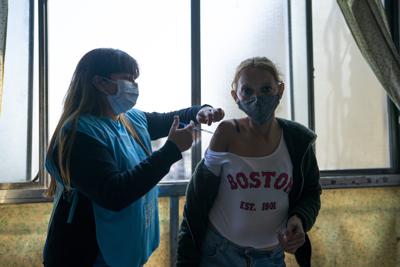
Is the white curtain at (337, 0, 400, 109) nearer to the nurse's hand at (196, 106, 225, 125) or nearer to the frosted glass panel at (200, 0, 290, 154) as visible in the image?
the frosted glass panel at (200, 0, 290, 154)

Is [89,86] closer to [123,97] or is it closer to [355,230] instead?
[123,97]

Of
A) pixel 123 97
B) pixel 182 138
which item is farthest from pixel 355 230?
pixel 123 97

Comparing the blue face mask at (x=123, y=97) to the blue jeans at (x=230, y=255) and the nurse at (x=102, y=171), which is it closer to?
the nurse at (x=102, y=171)

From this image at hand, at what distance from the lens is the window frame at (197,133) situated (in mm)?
1593

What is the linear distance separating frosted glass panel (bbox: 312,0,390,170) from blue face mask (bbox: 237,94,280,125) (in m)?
1.21

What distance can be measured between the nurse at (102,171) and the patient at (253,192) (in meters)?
0.12

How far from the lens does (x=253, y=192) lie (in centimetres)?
87

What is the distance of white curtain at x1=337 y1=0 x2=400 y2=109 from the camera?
73.4 inches

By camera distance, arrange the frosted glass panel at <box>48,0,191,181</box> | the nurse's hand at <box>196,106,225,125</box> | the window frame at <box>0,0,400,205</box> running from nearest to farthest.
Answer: the nurse's hand at <box>196,106,225,125</box>, the window frame at <box>0,0,400,205</box>, the frosted glass panel at <box>48,0,191,181</box>

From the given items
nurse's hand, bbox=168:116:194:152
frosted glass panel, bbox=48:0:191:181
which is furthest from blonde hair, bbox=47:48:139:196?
frosted glass panel, bbox=48:0:191:181

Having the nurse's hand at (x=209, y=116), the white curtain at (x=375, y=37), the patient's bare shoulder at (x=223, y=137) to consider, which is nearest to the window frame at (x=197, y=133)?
the white curtain at (x=375, y=37)

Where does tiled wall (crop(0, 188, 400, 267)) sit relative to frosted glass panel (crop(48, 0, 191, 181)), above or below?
below

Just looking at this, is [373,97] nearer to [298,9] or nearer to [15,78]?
[298,9]

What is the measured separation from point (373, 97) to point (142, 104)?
5.11 feet
